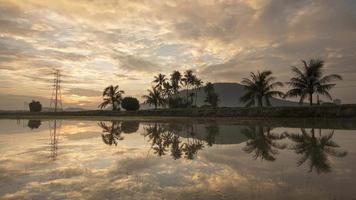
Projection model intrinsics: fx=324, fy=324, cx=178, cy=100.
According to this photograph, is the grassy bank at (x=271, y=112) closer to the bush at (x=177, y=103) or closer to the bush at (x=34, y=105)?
the bush at (x=177, y=103)

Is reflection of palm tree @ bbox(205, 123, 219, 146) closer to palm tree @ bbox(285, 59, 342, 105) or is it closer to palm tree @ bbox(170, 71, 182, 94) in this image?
palm tree @ bbox(285, 59, 342, 105)

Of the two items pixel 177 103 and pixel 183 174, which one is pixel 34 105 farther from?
pixel 183 174

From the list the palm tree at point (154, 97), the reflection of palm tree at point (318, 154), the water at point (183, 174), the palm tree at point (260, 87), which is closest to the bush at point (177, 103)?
the palm tree at point (154, 97)

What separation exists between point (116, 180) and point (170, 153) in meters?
6.54

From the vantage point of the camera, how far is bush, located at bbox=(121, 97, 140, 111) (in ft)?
271

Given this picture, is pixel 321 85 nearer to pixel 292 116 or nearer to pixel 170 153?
pixel 292 116

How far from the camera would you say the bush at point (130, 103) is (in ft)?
271

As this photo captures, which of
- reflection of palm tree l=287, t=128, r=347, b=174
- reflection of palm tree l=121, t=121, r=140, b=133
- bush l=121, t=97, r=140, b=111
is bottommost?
reflection of palm tree l=287, t=128, r=347, b=174

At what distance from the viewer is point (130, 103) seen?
271ft

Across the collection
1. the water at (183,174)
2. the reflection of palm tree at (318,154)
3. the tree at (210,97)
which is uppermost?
the tree at (210,97)

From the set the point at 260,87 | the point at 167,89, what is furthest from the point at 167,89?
the point at 260,87

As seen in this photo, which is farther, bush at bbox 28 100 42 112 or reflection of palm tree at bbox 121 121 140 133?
bush at bbox 28 100 42 112

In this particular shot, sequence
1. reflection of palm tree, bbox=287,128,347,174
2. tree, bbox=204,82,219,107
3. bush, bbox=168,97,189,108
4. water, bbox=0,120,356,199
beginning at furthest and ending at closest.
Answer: tree, bbox=204,82,219,107 → bush, bbox=168,97,189,108 → reflection of palm tree, bbox=287,128,347,174 → water, bbox=0,120,356,199

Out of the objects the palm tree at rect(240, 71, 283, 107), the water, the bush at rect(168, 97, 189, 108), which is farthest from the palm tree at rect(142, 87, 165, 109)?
the water
